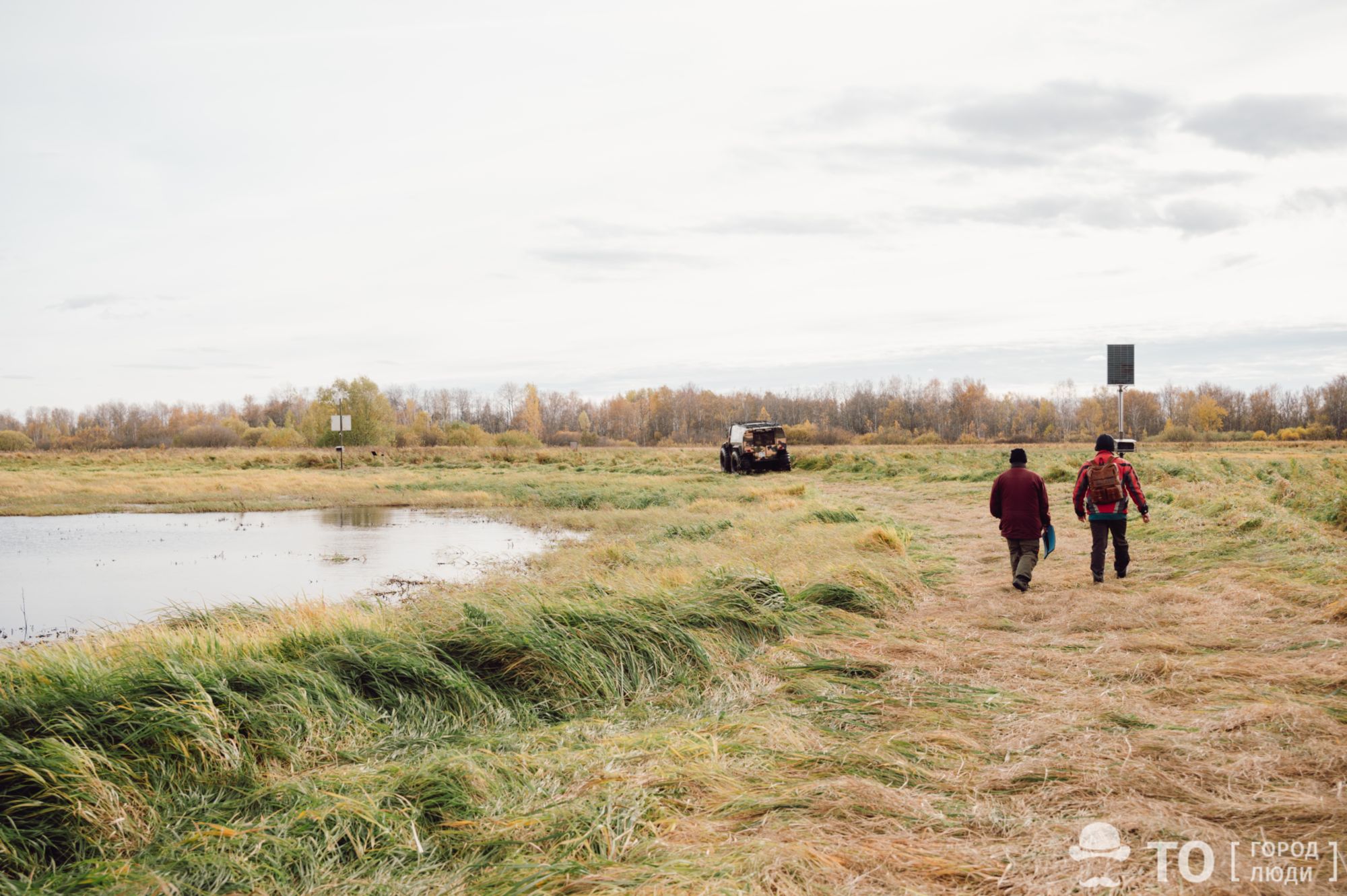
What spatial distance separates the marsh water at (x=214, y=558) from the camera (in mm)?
10938

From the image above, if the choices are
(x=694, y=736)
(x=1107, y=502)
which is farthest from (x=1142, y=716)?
(x=1107, y=502)

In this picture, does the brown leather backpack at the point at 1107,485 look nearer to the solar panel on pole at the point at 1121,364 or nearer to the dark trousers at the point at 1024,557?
the dark trousers at the point at 1024,557

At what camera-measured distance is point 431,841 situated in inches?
140

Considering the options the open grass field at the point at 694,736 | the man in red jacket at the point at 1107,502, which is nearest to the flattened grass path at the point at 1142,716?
the open grass field at the point at 694,736

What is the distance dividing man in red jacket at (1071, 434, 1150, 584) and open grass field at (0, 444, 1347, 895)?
1.08 feet

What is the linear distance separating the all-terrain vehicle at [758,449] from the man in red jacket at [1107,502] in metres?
25.7

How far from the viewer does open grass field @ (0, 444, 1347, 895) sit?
3354 millimetres

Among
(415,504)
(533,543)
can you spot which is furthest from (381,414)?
(533,543)

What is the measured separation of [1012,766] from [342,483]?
32357 millimetres

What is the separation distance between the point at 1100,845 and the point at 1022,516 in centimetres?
667

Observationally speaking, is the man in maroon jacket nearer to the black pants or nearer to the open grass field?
the open grass field

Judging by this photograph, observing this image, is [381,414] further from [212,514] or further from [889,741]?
[889,741]

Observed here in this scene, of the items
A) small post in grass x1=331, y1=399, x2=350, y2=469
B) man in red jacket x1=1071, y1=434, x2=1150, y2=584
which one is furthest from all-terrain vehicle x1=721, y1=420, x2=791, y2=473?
man in red jacket x1=1071, y1=434, x2=1150, y2=584

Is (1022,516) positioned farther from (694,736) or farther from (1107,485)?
(694,736)
